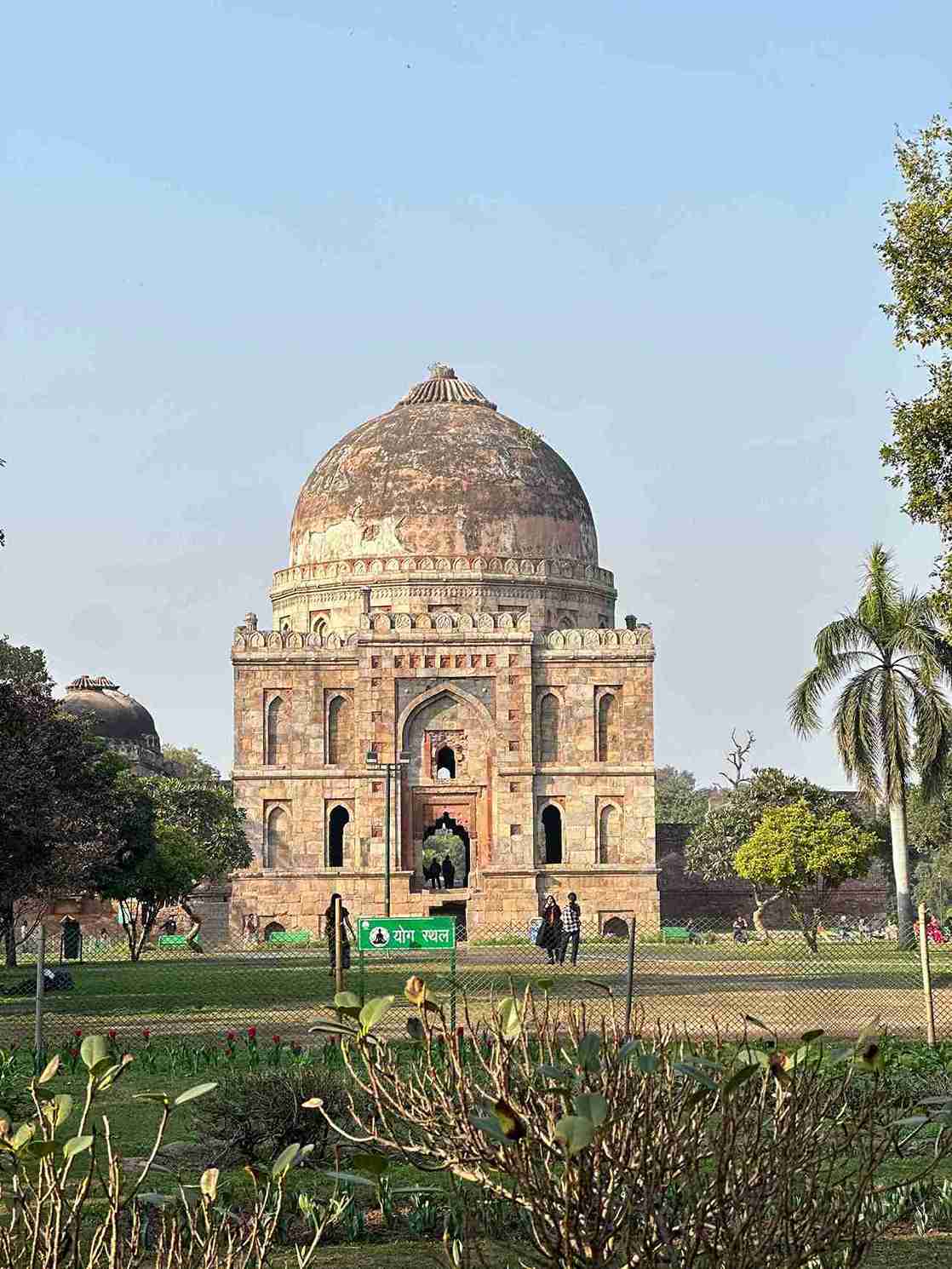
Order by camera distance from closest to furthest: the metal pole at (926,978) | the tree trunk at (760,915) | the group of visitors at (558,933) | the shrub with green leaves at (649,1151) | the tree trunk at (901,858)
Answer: the shrub with green leaves at (649,1151) → the metal pole at (926,978) → the group of visitors at (558,933) → the tree trunk at (901,858) → the tree trunk at (760,915)

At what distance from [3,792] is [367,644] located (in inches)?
1045

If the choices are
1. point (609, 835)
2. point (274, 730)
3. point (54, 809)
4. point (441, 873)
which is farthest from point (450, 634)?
point (54, 809)

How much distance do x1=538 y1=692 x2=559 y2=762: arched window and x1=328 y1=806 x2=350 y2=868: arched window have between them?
16.6ft

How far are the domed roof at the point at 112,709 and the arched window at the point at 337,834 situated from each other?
19.4 m

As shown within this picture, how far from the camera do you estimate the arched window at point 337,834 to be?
153 feet

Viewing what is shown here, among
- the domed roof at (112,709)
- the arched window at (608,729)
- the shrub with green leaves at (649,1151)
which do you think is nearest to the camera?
the shrub with green leaves at (649,1151)

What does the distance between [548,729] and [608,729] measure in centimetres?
148

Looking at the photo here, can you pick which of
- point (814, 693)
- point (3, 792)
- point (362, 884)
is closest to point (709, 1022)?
point (3, 792)

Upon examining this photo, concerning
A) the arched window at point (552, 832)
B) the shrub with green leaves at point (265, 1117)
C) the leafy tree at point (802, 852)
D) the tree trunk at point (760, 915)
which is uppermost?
the arched window at point (552, 832)

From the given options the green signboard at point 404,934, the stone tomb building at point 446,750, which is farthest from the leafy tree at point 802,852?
the green signboard at point 404,934

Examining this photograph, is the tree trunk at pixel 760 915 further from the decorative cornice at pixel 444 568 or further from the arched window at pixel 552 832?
the decorative cornice at pixel 444 568

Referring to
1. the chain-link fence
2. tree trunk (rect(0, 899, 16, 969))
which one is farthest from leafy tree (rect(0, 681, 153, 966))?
the chain-link fence

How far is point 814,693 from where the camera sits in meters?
33.3

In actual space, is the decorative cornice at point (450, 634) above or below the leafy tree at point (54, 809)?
above
